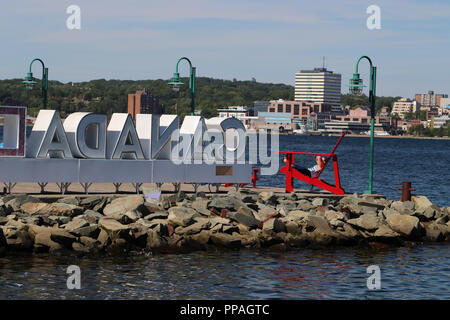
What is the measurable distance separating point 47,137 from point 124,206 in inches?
160

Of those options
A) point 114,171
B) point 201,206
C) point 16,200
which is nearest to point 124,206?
point 114,171

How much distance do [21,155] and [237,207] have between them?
828 cm

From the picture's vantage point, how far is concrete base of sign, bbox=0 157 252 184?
97.8ft

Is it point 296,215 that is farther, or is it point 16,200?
point 296,215

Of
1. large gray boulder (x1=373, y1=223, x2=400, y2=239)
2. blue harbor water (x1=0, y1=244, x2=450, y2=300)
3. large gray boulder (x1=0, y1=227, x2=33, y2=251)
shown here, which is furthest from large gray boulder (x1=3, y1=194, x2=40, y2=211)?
large gray boulder (x1=373, y1=223, x2=400, y2=239)

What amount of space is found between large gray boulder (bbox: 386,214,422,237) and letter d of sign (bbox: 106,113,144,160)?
1046 cm

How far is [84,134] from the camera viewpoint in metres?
30.9

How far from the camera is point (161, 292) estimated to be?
21516mm

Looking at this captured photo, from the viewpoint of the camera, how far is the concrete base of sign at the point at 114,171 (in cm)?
2980

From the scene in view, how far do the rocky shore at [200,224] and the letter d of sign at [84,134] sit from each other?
6.51 ft

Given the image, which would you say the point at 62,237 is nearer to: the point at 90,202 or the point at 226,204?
the point at 90,202

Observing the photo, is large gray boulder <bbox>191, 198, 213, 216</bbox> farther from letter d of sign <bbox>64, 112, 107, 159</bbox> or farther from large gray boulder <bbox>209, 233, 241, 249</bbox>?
letter d of sign <bbox>64, 112, 107, 159</bbox>

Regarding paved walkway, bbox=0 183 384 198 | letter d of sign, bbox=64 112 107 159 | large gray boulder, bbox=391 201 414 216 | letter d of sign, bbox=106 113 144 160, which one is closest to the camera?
letter d of sign, bbox=64 112 107 159
